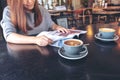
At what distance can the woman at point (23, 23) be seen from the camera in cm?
97

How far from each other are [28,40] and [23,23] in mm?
219

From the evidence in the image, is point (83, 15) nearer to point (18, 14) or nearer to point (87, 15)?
point (87, 15)

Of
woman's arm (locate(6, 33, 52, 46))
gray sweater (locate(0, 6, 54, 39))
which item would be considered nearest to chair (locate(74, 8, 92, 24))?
gray sweater (locate(0, 6, 54, 39))

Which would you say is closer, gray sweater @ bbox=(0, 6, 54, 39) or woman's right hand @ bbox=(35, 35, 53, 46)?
woman's right hand @ bbox=(35, 35, 53, 46)

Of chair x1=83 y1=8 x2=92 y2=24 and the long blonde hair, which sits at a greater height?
the long blonde hair

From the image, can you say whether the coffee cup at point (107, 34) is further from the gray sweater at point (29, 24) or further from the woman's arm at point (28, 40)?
the gray sweater at point (29, 24)

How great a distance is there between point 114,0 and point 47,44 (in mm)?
4896

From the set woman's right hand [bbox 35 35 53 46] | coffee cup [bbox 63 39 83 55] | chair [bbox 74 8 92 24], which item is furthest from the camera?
chair [bbox 74 8 92 24]

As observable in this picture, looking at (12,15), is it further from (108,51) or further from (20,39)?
(108,51)

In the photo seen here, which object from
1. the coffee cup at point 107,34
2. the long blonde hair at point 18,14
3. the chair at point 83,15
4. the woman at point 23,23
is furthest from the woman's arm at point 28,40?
the chair at point 83,15

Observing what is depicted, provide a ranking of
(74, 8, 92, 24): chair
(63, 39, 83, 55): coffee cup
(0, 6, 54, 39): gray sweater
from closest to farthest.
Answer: (63, 39, 83, 55): coffee cup
(0, 6, 54, 39): gray sweater
(74, 8, 92, 24): chair

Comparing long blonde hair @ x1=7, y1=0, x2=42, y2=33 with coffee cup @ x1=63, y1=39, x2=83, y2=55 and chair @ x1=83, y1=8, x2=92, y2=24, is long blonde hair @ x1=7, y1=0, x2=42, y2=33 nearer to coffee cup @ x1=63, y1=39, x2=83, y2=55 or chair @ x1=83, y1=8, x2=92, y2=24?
coffee cup @ x1=63, y1=39, x2=83, y2=55

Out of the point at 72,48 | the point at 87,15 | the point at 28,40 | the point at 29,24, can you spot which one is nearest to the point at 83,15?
the point at 87,15

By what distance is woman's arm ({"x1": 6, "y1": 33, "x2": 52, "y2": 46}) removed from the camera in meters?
0.91
